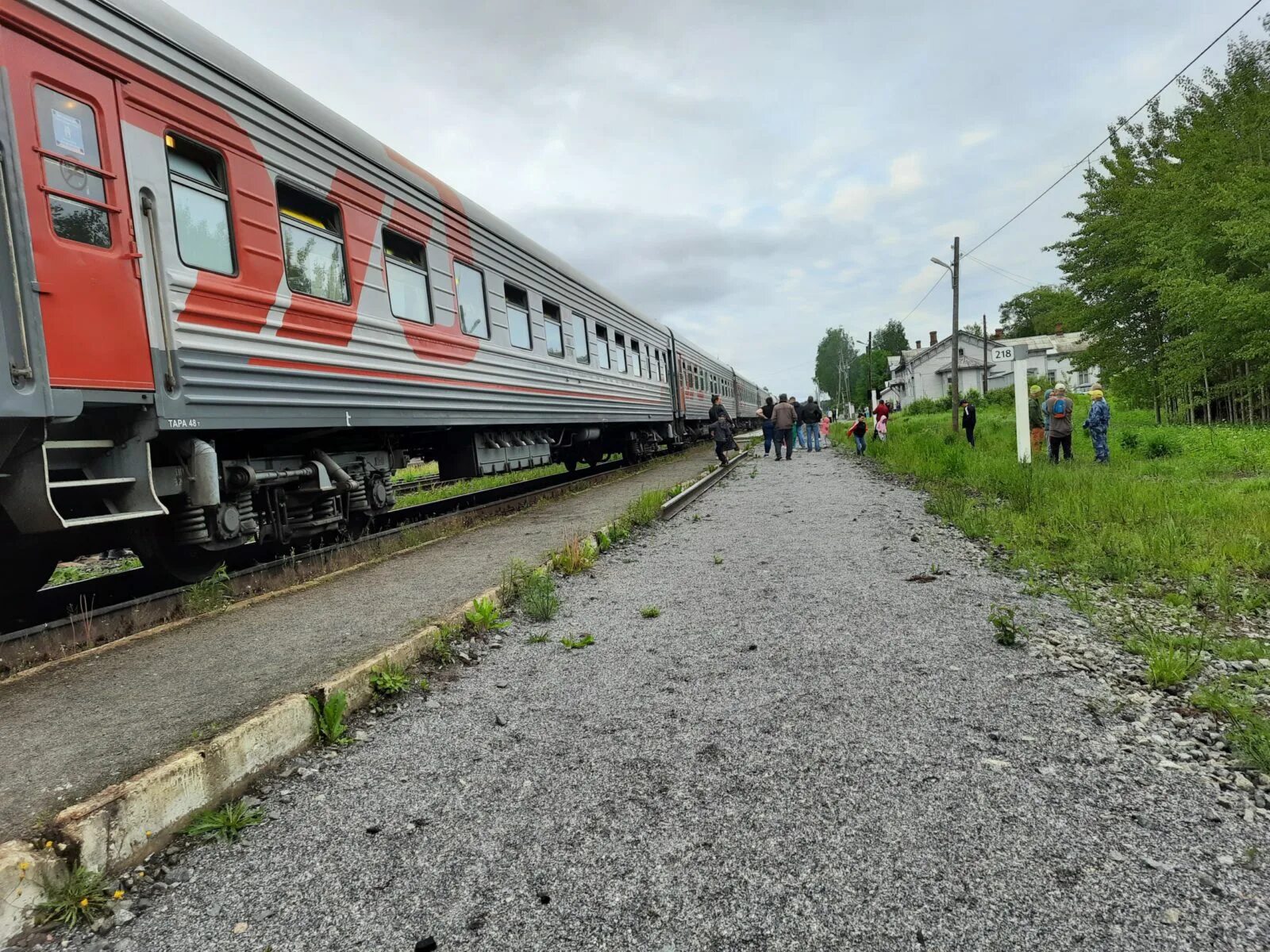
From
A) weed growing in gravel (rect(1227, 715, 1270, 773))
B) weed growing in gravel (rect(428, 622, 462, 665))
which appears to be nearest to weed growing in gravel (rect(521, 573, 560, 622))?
weed growing in gravel (rect(428, 622, 462, 665))

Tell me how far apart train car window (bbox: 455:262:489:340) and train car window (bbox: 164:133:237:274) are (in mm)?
3073

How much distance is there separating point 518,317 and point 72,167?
19.2 ft

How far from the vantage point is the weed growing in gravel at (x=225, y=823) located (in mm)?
2197

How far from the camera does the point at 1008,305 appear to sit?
10862cm

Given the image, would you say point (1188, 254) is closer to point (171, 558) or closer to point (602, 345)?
point (602, 345)

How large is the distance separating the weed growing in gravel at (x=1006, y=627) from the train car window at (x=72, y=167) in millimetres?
5457

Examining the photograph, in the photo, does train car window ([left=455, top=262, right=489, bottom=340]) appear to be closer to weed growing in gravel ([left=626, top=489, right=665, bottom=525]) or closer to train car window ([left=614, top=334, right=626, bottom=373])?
weed growing in gravel ([left=626, top=489, right=665, bottom=525])

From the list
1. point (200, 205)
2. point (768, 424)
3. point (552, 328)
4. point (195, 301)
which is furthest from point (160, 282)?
point (768, 424)

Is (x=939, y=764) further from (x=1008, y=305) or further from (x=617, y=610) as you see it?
(x=1008, y=305)

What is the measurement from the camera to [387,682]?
3266mm

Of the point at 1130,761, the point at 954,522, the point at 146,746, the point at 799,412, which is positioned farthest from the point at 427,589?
the point at 799,412

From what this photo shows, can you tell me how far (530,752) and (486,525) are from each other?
5.98 meters

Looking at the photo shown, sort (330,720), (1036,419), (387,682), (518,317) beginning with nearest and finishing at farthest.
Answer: (330,720)
(387,682)
(518,317)
(1036,419)

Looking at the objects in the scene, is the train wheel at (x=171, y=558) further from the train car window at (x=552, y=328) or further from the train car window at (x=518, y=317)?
the train car window at (x=552, y=328)
